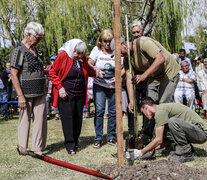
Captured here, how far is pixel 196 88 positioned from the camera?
404 inches

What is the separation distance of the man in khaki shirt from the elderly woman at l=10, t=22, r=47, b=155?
4.52ft

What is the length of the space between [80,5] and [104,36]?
8.01m

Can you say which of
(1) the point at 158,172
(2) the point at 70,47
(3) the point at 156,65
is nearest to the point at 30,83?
(2) the point at 70,47

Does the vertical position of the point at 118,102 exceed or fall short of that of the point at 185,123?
it exceeds it

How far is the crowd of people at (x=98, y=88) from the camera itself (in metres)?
4.27

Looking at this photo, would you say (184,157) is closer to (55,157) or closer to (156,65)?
(156,65)

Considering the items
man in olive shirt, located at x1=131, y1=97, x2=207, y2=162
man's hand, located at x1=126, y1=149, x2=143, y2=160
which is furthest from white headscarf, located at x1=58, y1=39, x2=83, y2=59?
man's hand, located at x1=126, y1=149, x2=143, y2=160

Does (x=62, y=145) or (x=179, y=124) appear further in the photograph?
(x=62, y=145)

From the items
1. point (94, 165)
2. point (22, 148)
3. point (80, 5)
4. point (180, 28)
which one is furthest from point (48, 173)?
point (80, 5)

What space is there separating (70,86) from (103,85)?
640 millimetres

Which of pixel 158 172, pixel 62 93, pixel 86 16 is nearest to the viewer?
pixel 158 172

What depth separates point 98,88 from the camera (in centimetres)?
539

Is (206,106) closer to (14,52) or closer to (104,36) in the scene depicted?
(104,36)

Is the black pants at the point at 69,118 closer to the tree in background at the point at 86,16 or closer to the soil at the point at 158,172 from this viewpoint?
the soil at the point at 158,172
